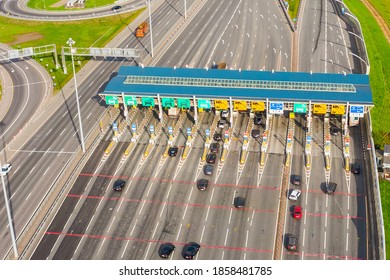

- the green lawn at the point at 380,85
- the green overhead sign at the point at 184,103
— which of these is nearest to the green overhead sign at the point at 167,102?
the green overhead sign at the point at 184,103

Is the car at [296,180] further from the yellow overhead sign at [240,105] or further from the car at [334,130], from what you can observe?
the yellow overhead sign at [240,105]

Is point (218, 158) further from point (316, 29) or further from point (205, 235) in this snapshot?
point (316, 29)

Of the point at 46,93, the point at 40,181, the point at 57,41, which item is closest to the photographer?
the point at 40,181

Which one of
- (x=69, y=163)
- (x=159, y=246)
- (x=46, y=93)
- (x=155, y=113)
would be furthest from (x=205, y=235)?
(x=46, y=93)

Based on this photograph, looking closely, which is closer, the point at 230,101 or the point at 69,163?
the point at 69,163

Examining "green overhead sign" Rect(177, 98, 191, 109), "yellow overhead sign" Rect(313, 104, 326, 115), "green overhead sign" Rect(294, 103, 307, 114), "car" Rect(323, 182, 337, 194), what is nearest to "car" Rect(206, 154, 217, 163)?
"green overhead sign" Rect(177, 98, 191, 109)

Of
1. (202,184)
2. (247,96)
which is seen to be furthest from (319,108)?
(202,184)

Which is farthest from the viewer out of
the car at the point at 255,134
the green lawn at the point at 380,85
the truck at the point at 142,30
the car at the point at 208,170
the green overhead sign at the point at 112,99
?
the truck at the point at 142,30

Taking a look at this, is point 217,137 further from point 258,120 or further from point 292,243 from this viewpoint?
point 292,243

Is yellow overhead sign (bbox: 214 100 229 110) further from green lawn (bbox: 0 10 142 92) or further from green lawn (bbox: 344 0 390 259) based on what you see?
green lawn (bbox: 0 10 142 92)
